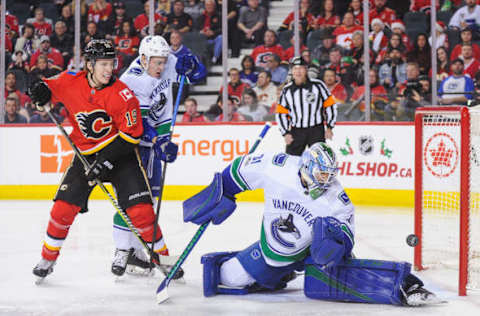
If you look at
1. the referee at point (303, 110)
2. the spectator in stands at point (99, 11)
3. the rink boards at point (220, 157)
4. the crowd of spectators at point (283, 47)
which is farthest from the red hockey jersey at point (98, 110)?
the spectator in stands at point (99, 11)

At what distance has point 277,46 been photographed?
7.75 metres

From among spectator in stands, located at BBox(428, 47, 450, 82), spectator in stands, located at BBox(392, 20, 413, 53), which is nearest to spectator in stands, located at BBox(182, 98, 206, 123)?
spectator in stands, located at BBox(392, 20, 413, 53)

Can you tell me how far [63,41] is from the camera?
8.08m

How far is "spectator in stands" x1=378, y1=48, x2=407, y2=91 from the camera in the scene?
736cm

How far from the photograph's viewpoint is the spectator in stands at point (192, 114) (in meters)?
7.70

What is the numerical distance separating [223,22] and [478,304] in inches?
193

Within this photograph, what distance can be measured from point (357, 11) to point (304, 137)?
5.30ft

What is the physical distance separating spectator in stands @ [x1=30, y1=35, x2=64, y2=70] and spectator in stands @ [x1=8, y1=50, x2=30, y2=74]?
6 cm

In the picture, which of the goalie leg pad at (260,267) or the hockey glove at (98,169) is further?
the hockey glove at (98,169)

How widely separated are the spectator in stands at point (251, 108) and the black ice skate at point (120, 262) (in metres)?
3.64

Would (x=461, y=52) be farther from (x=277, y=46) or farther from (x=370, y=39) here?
(x=277, y=46)

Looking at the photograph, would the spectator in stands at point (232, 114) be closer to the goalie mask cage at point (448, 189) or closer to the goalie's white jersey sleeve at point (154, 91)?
the goalie mask cage at point (448, 189)

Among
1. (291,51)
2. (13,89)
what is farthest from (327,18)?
(13,89)

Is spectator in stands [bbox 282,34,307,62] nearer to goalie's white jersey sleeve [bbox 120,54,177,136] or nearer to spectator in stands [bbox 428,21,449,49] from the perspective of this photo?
spectator in stands [bbox 428,21,449,49]
